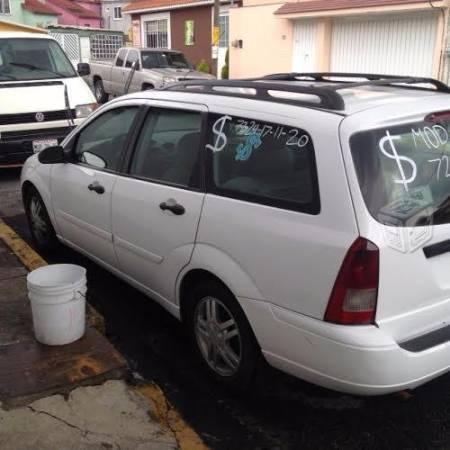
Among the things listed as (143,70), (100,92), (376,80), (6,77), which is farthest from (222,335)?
(100,92)

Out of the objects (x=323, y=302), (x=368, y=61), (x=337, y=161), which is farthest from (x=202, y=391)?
(x=368, y=61)

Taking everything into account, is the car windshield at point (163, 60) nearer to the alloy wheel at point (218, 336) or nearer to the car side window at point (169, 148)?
the car side window at point (169, 148)

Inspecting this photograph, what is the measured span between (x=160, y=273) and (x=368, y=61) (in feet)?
58.0

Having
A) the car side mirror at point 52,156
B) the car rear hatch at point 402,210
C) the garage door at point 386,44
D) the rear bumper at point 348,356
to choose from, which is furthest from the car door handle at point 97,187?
the garage door at point 386,44

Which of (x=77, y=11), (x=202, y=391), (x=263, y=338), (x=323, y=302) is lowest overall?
(x=202, y=391)

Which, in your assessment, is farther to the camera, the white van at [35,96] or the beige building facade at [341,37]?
the beige building facade at [341,37]

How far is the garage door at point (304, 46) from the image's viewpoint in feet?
68.6

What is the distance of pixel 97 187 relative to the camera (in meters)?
4.07

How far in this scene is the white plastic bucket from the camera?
11.2ft

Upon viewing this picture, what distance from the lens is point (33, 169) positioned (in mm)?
5105

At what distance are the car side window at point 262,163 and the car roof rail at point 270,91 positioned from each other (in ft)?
0.52

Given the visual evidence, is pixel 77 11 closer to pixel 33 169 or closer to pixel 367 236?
pixel 33 169

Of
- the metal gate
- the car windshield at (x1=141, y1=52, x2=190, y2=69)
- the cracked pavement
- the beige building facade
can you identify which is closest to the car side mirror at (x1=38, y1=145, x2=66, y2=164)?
the cracked pavement

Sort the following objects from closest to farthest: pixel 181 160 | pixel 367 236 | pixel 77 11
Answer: pixel 367 236 < pixel 181 160 < pixel 77 11
